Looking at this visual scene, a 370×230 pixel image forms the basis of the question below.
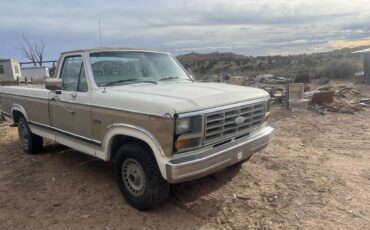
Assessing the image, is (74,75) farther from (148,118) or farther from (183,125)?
(183,125)

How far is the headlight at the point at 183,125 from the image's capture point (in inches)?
151

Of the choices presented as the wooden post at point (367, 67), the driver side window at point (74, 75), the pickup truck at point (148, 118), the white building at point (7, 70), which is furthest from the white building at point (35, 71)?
the pickup truck at point (148, 118)

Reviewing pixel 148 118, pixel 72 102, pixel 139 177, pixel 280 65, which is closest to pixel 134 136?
pixel 148 118

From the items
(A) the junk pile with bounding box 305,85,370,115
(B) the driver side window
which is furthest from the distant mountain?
(B) the driver side window

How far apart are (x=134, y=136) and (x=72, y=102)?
1550mm

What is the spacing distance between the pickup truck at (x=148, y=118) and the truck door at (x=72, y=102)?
1 centimetres

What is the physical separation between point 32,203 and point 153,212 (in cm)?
172

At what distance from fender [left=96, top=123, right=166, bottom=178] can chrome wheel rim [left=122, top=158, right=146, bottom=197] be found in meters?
0.34

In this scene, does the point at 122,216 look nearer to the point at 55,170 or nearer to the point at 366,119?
the point at 55,170

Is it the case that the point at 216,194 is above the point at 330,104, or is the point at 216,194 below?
below

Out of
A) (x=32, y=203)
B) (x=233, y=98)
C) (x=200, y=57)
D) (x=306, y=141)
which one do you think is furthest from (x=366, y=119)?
(x=200, y=57)

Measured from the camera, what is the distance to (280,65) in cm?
4819

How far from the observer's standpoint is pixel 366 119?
1075cm

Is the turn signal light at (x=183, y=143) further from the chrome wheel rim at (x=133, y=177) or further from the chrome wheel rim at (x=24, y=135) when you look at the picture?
the chrome wheel rim at (x=24, y=135)
